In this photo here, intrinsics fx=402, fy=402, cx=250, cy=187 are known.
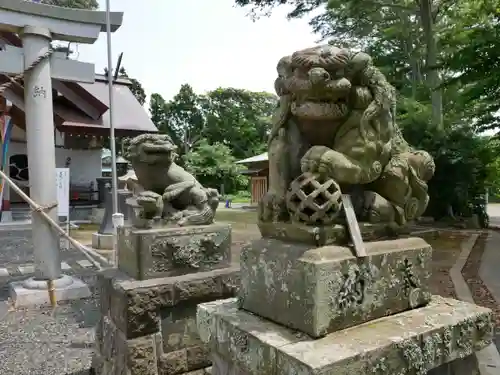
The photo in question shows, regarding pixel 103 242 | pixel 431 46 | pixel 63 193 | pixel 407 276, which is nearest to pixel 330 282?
pixel 407 276

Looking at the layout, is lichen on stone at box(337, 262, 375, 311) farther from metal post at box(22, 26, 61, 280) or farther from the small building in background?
the small building in background

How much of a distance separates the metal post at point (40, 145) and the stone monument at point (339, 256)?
362 cm

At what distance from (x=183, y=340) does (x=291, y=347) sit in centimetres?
173

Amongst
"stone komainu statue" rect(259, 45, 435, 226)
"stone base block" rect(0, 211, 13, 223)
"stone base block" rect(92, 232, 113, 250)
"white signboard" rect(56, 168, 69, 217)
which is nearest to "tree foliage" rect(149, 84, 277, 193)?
"stone base block" rect(0, 211, 13, 223)

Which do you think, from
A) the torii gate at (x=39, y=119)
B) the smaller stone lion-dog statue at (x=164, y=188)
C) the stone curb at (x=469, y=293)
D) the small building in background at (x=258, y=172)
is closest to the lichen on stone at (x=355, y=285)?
the stone curb at (x=469, y=293)

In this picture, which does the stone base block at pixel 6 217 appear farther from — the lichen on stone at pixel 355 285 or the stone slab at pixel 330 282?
the lichen on stone at pixel 355 285

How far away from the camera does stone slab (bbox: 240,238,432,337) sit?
1377mm

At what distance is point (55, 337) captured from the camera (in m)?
3.85

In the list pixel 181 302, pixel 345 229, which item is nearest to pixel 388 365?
pixel 345 229

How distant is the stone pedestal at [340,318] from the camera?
1.33 metres

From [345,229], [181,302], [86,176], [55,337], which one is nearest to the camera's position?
[345,229]

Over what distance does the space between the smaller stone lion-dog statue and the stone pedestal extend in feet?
4.06

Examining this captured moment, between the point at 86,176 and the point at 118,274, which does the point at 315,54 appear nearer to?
the point at 118,274

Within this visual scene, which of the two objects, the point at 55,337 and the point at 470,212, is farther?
the point at 470,212
